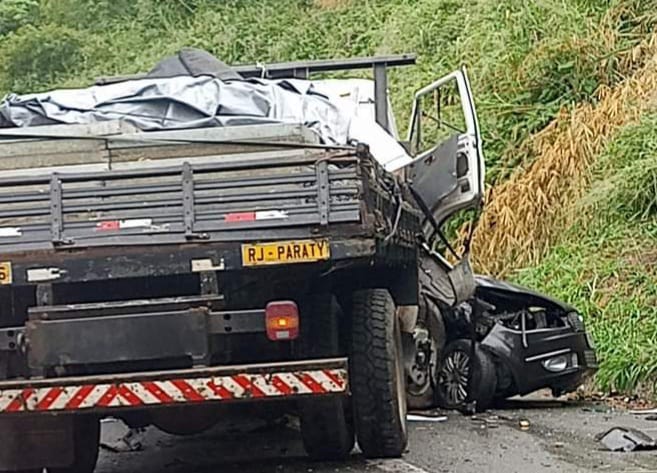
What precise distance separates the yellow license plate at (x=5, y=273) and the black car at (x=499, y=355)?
448cm

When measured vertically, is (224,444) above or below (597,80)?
below

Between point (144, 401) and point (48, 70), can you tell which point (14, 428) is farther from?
point (48, 70)

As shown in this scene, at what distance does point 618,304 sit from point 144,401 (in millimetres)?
6904

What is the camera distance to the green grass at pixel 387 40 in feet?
55.5

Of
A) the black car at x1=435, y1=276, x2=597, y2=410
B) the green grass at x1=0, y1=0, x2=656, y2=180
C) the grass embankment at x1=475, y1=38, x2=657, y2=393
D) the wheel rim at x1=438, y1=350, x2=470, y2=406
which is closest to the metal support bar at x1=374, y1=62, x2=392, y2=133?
the black car at x1=435, y1=276, x2=597, y2=410

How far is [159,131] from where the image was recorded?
7.03 m

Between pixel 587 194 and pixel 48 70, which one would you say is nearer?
pixel 587 194

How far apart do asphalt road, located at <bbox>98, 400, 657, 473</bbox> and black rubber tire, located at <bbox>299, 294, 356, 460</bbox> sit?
0.11 meters

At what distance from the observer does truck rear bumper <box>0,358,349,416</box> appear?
6.33 metres

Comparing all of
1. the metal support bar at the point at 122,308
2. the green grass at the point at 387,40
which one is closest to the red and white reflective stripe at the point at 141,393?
the metal support bar at the point at 122,308

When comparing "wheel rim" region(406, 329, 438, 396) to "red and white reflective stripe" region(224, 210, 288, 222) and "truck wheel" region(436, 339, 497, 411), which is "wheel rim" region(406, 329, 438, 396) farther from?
"red and white reflective stripe" region(224, 210, 288, 222)

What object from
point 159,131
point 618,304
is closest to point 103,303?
point 159,131

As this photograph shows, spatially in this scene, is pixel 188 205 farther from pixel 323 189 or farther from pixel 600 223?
pixel 600 223

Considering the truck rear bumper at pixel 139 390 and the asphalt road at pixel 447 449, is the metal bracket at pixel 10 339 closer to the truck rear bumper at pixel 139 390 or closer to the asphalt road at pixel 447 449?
the truck rear bumper at pixel 139 390
